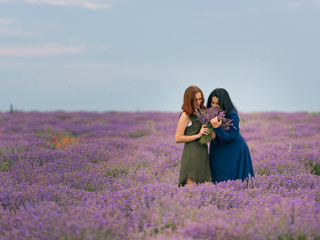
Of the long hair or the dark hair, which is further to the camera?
the dark hair

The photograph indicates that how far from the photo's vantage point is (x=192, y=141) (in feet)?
12.6

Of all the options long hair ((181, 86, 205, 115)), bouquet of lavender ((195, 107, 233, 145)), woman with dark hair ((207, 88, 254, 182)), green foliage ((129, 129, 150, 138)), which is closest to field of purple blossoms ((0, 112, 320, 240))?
woman with dark hair ((207, 88, 254, 182))

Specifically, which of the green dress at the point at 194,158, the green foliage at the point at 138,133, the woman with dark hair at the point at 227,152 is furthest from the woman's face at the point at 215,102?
the green foliage at the point at 138,133

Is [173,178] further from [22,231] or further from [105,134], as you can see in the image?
[105,134]

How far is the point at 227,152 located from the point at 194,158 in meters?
0.54

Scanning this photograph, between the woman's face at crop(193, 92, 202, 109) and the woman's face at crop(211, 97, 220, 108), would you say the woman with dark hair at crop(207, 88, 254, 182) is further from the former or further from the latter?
the woman's face at crop(193, 92, 202, 109)

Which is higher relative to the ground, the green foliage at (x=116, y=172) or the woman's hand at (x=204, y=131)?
the woman's hand at (x=204, y=131)

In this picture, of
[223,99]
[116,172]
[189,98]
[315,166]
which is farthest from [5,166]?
[315,166]

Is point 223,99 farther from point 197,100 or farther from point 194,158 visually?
point 194,158

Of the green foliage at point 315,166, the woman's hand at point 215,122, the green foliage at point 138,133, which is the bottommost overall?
the green foliage at point 315,166

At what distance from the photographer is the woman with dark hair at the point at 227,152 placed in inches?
158

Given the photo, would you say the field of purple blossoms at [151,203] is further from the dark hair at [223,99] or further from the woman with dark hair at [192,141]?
the dark hair at [223,99]

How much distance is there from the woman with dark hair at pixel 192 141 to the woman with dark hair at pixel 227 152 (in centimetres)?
29

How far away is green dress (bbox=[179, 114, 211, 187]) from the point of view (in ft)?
12.5
